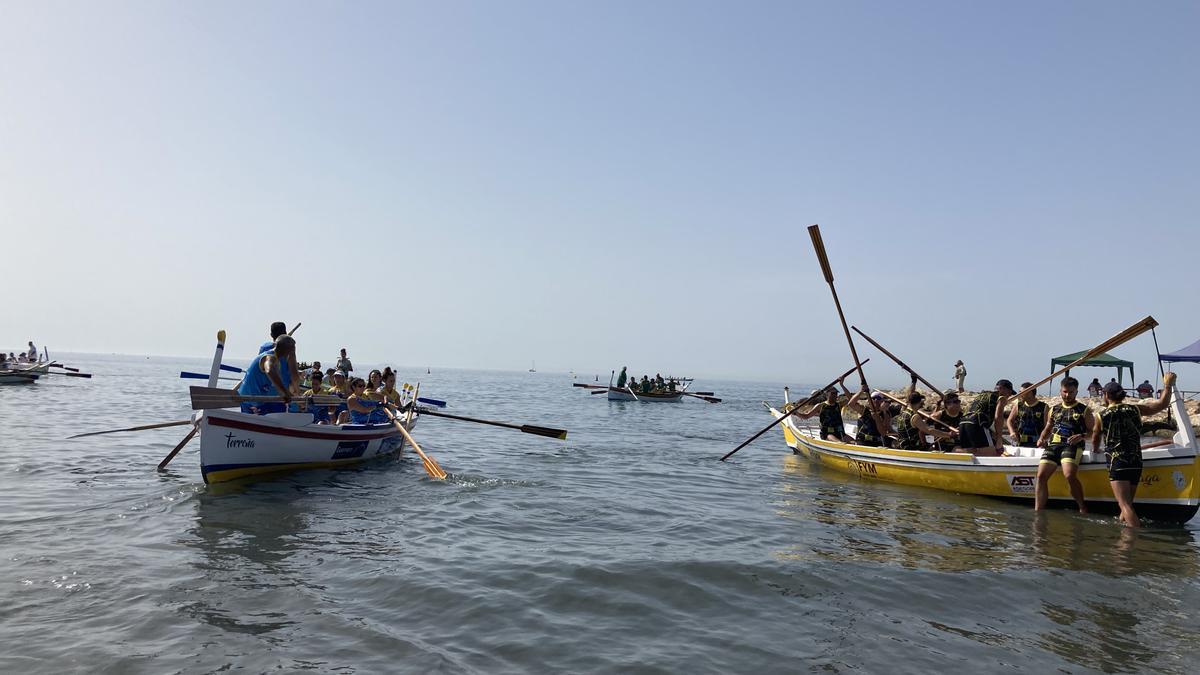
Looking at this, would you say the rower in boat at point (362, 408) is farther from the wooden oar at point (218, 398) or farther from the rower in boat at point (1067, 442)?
the rower in boat at point (1067, 442)

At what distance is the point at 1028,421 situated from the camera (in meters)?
12.7

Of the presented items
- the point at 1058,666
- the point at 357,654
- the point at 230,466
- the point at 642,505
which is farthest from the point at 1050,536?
the point at 230,466

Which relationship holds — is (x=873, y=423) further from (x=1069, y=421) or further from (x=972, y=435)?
(x=1069, y=421)

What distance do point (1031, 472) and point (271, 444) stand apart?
13220 mm

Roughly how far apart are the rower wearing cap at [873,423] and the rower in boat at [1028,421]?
2681mm

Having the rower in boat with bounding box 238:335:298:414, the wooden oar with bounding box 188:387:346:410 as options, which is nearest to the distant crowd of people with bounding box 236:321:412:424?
the rower in boat with bounding box 238:335:298:414

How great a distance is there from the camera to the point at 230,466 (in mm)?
11023

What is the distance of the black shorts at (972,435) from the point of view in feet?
41.9

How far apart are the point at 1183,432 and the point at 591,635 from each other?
32.1ft

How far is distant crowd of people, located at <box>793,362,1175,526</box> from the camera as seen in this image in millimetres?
9867

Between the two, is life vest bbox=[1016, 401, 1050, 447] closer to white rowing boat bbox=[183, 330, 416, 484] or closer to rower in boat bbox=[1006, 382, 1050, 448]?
rower in boat bbox=[1006, 382, 1050, 448]

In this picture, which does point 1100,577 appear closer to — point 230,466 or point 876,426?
point 876,426

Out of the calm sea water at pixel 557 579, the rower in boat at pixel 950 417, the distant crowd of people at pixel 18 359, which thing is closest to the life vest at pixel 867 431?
the rower in boat at pixel 950 417

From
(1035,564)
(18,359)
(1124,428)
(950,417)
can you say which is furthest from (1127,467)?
(18,359)
